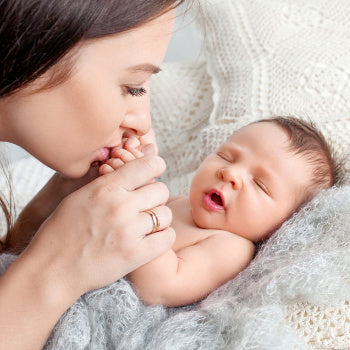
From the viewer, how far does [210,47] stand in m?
1.69

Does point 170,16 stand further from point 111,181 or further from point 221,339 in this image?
point 221,339

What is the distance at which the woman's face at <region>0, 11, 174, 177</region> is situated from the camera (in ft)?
2.74

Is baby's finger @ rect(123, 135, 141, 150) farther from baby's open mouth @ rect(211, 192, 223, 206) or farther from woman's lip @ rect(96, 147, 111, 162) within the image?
baby's open mouth @ rect(211, 192, 223, 206)

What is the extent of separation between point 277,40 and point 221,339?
1.08 metres

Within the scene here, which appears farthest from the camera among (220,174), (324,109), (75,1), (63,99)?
(324,109)

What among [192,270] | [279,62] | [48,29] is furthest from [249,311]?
[279,62]

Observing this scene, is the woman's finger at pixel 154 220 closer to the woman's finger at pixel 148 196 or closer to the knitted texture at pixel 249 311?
the woman's finger at pixel 148 196

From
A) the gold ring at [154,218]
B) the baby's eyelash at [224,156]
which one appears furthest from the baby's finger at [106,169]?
the baby's eyelash at [224,156]

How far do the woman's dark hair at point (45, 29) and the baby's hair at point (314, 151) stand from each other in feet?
1.80

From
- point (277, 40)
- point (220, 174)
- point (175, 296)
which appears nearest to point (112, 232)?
point (175, 296)

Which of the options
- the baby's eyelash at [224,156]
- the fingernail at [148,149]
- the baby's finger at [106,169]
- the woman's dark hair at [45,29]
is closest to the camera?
the woman's dark hair at [45,29]

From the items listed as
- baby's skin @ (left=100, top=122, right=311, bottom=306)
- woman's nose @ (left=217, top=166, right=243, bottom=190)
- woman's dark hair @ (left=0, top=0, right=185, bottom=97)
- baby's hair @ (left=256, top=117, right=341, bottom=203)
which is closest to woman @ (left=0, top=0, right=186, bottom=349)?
woman's dark hair @ (left=0, top=0, right=185, bottom=97)

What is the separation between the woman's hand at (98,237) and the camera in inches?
34.2

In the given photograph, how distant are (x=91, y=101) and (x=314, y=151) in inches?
23.2
